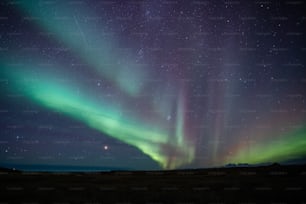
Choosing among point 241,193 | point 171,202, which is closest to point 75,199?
point 171,202

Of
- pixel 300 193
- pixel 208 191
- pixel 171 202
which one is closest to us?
pixel 171 202

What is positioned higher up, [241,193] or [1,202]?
[241,193]

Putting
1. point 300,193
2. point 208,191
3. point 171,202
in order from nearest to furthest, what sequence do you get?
point 171,202 → point 300,193 → point 208,191

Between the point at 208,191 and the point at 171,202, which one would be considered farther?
the point at 208,191

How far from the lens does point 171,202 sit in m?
10.1

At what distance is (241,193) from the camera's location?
36.8ft

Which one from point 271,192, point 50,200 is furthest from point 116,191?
point 271,192

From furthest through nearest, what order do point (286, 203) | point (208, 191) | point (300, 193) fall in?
point (208, 191), point (300, 193), point (286, 203)

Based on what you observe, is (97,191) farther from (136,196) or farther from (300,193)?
(300,193)

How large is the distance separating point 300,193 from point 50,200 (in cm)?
930

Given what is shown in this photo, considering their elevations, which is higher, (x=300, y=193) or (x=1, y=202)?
(x=300, y=193)

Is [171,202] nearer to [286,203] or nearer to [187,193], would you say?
[187,193]

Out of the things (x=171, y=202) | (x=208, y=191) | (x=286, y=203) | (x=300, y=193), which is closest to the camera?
(x=286, y=203)

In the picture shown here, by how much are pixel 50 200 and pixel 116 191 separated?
8.67 ft
